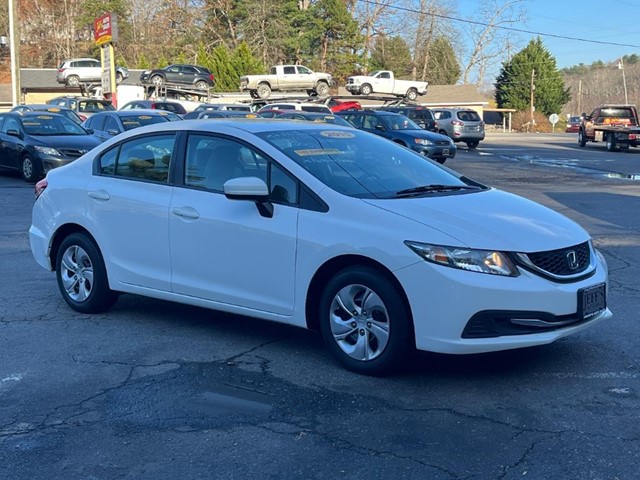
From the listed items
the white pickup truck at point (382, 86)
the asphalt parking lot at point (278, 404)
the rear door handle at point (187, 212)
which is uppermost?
the white pickup truck at point (382, 86)

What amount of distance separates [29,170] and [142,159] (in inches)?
492

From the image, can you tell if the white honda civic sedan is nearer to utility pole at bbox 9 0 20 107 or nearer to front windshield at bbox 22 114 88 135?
front windshield at bbox 22 114 88 135

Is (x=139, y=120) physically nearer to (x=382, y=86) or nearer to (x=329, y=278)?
(x=329, y=278)

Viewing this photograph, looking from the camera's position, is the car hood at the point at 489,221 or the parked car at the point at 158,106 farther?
the parked car at the point at 158,106

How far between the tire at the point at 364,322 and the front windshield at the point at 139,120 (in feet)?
53.4

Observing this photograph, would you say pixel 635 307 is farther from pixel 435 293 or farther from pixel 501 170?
pixel 501 170

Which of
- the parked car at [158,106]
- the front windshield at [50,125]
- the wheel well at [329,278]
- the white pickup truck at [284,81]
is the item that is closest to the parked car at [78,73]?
the white pickup truck at [284,81]

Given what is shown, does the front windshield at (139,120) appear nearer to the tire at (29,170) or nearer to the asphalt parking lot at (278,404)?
the tire at (29,170)

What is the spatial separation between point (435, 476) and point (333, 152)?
109 inches

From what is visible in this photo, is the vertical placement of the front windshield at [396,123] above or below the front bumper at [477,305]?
above

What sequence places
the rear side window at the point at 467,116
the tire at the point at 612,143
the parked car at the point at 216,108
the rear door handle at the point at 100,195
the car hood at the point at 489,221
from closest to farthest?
the car hood at the point at 489,221, the rear door handle at the point at 100,195, the parked car at the point at 216,108, the tire at the point at 612,143, the rear side window at the point at 467,116

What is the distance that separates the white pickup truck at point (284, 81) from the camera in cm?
4328

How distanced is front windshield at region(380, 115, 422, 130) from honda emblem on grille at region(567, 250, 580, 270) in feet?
66.1

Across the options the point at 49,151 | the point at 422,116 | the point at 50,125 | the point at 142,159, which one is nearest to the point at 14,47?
the point at 50,125
